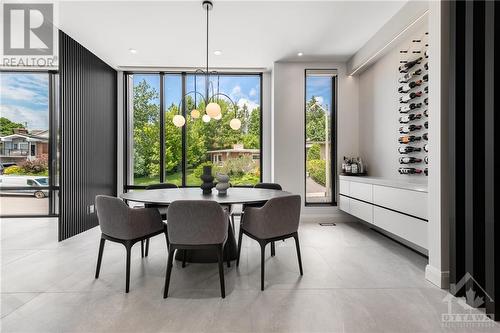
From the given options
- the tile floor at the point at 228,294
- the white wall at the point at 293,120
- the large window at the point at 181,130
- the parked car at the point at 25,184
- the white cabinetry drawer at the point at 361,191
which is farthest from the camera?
the large window at the point at 181,130

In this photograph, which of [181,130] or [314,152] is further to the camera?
[181,130]

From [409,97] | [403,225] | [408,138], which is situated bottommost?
[403,225]

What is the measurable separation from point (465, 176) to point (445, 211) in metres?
0.36

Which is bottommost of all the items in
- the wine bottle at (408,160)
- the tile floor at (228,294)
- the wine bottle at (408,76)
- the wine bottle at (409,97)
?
the tile floor at (228,294)

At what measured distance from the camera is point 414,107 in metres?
3.25

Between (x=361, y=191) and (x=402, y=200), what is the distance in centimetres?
95

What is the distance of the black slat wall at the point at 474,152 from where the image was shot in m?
1.79

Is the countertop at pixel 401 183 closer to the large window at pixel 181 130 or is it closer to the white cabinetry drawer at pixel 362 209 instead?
the white cabinetry drawer at pixel 362 209

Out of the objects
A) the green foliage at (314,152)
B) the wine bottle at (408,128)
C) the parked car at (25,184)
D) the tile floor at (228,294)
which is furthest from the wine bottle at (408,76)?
the parked car at (25,184)

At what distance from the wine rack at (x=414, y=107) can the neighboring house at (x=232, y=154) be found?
8.58 ft

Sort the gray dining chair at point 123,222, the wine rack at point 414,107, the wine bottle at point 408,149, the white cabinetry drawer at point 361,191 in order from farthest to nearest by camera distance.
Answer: the white cabinetry drawer at point 361,191 → the wine bottle at point 408,149 → the wine rack at point 414,107 → the gray dining chair at point 123,222

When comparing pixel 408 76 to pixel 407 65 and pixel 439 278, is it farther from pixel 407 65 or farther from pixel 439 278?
pixel 439 278

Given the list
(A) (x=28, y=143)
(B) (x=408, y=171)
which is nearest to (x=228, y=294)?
(B) (x=408, y=171)

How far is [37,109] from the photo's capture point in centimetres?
491
